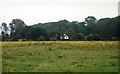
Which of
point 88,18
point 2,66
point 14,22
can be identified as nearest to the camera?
point 2,66

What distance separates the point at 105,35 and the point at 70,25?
34162 mm

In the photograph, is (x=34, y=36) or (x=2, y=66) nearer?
(x=2, y=66)

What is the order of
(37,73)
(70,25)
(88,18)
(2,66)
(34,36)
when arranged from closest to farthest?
1. (37,73)
2. (2,66)
3. (34,36)
4. (70,25)
5. (88,18)

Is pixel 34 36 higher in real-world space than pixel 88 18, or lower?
lower

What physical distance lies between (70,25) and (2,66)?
84.6 meters

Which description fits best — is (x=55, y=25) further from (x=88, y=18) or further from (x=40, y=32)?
(x=40, y=32)

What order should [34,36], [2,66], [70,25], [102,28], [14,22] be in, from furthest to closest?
[70,25] < [14,22] < [102,28] < [34,36] < [2,66]

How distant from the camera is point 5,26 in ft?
301

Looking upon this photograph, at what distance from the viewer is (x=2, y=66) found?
15.0m

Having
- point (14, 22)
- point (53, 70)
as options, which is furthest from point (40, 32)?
point (53, 70)

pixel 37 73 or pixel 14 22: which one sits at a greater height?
pixel 14 22

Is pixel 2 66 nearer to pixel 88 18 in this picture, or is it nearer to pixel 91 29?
pixel 91 29

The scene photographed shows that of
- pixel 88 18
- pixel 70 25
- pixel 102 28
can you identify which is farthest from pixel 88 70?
pixel 88 18

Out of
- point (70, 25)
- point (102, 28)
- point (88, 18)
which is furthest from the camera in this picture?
point (88, 18)
